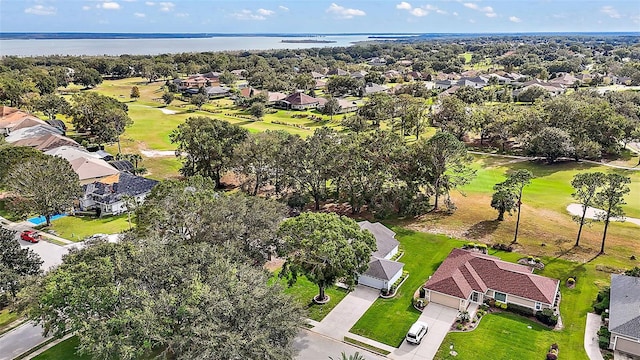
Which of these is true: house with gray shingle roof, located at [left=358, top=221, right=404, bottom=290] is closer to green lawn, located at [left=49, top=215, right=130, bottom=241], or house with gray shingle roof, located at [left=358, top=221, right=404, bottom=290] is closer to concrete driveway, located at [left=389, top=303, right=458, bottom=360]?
concrete driveway, located at [left=389, top=303, right=458, bottom=360]

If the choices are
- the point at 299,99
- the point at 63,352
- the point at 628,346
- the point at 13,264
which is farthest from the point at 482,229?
the point at 299,99

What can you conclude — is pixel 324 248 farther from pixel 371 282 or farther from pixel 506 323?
pixel 506 323

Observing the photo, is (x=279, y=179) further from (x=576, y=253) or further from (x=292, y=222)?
(x=576, y=253)

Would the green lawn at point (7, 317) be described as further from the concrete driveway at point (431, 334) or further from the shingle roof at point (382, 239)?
the shingle roof at point (382, 239)

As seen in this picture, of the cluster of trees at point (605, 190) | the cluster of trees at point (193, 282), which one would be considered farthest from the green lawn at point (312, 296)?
the cluster of trees at point (605, 190)

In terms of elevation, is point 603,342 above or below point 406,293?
above
